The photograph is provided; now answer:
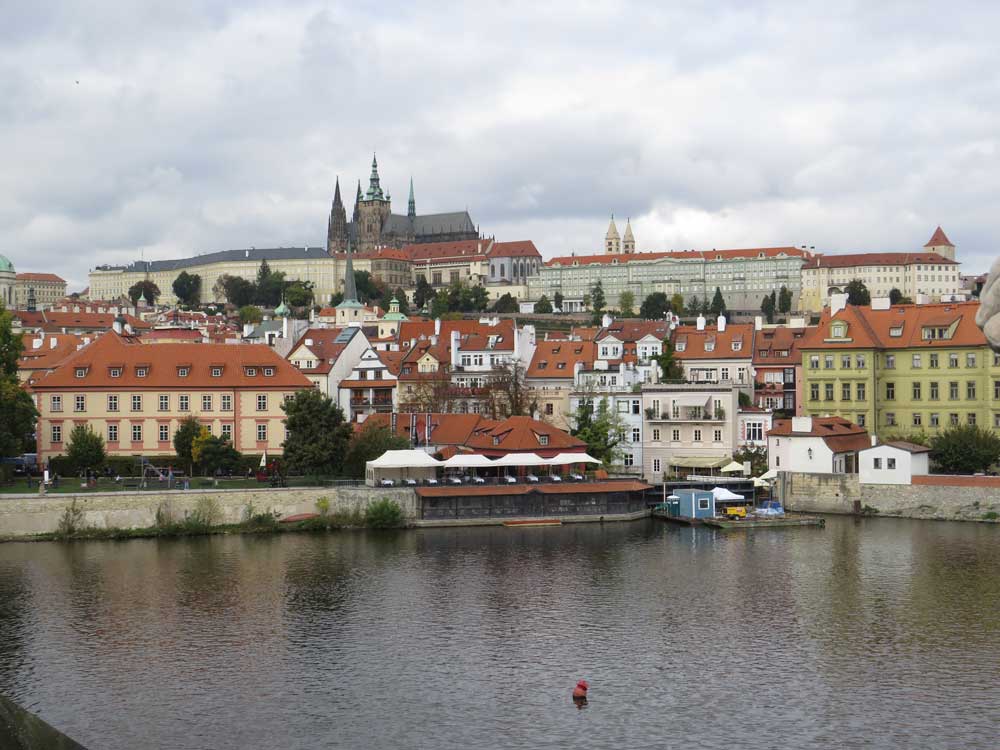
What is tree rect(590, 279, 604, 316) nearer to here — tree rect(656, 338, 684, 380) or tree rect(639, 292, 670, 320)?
tree rect(639, 292, 670, 320)

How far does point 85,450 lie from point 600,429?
2132 cm

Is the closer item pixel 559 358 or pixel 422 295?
pixel 559 358

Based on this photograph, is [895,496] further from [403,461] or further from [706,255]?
[706,255]

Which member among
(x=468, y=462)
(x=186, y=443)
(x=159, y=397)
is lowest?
(x=468, y=462)

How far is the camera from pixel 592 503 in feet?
160

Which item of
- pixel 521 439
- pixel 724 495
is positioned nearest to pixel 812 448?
pixel 724 495

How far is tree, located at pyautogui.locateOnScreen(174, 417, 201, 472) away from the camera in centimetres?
5212

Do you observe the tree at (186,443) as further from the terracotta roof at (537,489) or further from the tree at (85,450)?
the terracotta roof at (537,489)

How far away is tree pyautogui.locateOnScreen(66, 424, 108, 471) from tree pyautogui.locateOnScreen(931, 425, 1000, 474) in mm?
33697

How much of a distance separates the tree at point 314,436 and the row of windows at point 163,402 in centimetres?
589

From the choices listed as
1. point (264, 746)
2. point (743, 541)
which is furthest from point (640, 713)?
point (743, 541)

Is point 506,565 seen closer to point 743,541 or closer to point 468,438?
point 743,541

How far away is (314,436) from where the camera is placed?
49.7 metres

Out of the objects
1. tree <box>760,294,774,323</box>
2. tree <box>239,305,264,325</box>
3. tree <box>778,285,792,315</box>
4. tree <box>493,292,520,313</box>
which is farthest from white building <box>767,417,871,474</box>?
tree <box>493,292,520,313</box>
